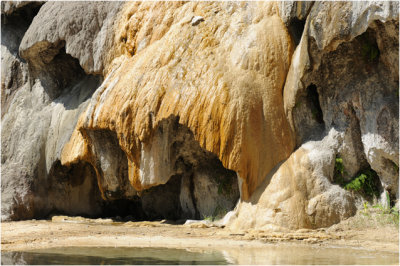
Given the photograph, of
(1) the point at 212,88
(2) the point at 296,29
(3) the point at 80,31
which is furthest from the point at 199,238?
(3) the point at 80,31

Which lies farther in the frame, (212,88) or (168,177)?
(168,177)

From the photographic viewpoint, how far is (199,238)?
8695 mm

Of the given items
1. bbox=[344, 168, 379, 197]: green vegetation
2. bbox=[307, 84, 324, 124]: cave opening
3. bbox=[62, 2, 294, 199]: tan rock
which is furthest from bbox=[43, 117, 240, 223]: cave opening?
bbox=[344, 168, 379, 197]: green vegetation

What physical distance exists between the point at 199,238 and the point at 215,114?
2.12 meters

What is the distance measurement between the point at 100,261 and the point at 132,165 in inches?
175

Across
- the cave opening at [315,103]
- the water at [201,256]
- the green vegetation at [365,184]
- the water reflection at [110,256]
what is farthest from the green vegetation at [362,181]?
the water reflection at [110,256]

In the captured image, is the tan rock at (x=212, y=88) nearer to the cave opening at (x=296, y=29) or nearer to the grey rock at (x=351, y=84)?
the cave opening at (x=296, y=29)

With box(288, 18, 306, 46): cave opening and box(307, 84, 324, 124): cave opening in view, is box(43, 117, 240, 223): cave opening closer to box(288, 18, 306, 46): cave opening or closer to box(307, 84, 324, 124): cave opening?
box(307, 84, 324, 124): cave opening

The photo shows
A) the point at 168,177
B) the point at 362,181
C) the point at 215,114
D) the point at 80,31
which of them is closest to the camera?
the point at 362,181

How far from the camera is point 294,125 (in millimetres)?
9625

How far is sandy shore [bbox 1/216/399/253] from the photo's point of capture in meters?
7.88

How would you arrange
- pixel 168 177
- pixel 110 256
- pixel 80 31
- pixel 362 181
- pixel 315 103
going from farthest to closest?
pixel 80 31, pixel 168 177, pixel 315 103, pixel 362 181, pixel 110 256

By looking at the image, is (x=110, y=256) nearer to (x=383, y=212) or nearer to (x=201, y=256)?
(x=201, y=256)

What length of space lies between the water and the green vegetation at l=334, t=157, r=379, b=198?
185cm
